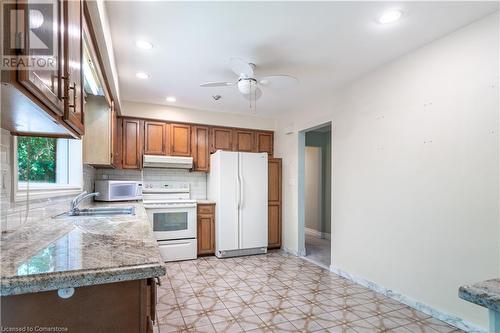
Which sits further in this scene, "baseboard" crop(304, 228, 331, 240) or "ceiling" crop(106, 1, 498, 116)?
"baseboard" crop(304, 228, 331, 240)

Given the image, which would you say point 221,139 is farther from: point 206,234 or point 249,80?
point 249,80

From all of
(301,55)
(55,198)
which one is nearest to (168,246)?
(55,198)

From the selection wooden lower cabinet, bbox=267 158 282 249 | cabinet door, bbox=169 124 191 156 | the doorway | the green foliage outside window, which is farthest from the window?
the doorway

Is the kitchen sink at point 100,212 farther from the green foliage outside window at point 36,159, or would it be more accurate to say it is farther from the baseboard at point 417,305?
the baseboard at point 417,305

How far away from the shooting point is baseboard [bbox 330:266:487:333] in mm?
2182

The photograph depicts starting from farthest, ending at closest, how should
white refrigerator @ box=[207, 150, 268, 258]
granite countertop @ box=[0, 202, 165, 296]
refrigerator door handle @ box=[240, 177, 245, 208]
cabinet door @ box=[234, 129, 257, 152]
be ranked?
cabinet door @ box=[234, 129, 257, 152], refrigerator door handle @ box=[240, 177, 245, 208], white refrigerator @ box=[207, 150, 268, 258], granite countertop @ box=[0, 202, 165, 296]

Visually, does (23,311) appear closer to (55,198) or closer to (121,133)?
(55,198)

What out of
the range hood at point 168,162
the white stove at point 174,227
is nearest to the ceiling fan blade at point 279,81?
the range hood at point 168,162

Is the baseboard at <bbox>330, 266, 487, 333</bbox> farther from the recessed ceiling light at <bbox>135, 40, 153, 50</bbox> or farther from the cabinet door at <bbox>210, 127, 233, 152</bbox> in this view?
the recessed ceiling light at <bbox>135, 40, 153, 50</bbox>

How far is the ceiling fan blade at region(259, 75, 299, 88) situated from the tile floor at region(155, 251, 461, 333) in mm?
2182

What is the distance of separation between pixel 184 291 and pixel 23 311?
Result: 91.4 inches

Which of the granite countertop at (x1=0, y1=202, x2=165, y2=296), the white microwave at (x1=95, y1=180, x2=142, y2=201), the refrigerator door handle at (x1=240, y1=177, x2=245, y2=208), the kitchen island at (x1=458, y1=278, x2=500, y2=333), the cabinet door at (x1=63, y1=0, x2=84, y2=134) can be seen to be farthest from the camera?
the refrigerator door handle at (x1=240, y1=177, x2=245, y2=208)

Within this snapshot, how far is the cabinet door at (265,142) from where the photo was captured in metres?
5.27

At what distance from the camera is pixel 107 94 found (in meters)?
2.99
